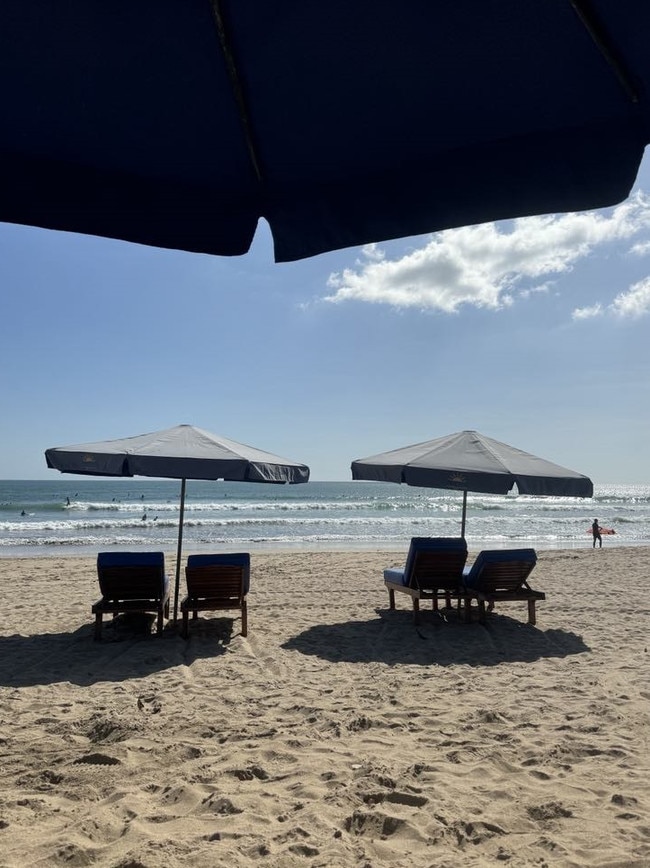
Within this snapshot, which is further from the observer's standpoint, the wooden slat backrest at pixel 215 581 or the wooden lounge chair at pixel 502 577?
the wooden lounge chair at pixel 502 577

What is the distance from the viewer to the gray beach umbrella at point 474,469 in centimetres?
657

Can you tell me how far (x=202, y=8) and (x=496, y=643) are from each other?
607 centimetres

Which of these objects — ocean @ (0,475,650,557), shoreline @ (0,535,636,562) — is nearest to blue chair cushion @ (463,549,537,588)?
shoreline @ (0,535,636,562)

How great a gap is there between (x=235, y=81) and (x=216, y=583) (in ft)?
18.2

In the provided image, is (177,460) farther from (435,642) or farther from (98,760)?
(435,642)

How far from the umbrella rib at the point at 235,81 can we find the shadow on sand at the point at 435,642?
473 centimetres

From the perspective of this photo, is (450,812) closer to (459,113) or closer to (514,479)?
(459,113)

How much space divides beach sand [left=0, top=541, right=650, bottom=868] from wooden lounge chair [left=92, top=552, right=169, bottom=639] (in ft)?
1.14

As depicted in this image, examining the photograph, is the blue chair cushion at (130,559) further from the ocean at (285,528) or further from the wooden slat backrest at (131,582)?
the ocean at (285,528)

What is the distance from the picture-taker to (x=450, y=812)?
2848mm

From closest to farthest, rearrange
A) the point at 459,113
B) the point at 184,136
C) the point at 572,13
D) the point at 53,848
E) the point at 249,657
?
the point at 572,13, the point at 459,113, the point at 184,136, the point at 53,848, the point at 249,657

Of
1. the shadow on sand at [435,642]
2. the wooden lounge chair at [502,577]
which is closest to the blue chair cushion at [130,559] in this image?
the shadow on sand at [435,642]

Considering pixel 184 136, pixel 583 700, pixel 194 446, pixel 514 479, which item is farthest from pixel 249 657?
pixel 184 136

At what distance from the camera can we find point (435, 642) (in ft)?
20.5
